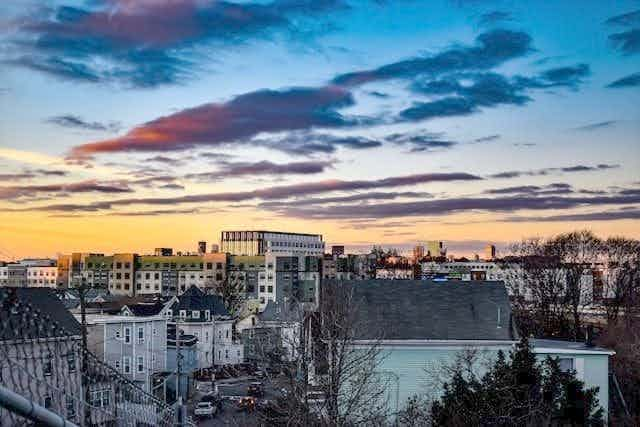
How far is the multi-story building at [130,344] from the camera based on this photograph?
126 ft

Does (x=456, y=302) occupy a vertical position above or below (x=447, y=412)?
above

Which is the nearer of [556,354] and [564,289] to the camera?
[556,354]

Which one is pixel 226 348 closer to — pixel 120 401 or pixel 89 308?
pixel 89 308

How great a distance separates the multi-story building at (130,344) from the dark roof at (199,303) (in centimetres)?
1006

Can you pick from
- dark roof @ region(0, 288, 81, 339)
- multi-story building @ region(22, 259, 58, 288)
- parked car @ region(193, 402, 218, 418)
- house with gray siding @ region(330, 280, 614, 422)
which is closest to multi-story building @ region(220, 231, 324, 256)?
multi-story building @ region(22, 259, 58, 288)

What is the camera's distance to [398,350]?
2525 centimetres

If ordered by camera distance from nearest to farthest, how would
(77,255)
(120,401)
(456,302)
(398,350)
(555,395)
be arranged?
(120,401)
(555,395)
(398,350)
(456,302)
(77,255)

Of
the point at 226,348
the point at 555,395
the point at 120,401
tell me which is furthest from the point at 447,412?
the point at 226,348

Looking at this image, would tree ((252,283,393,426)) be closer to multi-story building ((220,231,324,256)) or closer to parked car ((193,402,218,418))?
parked car ((193,402,218,418))

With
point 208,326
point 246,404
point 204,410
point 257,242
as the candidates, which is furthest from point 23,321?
point 257,242

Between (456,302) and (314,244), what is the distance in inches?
5150

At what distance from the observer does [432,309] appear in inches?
1053

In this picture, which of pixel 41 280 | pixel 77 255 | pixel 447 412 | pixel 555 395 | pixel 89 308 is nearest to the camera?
pixel 447 412

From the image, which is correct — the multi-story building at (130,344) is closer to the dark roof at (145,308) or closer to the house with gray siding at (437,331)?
the dark roof at (145,308)
